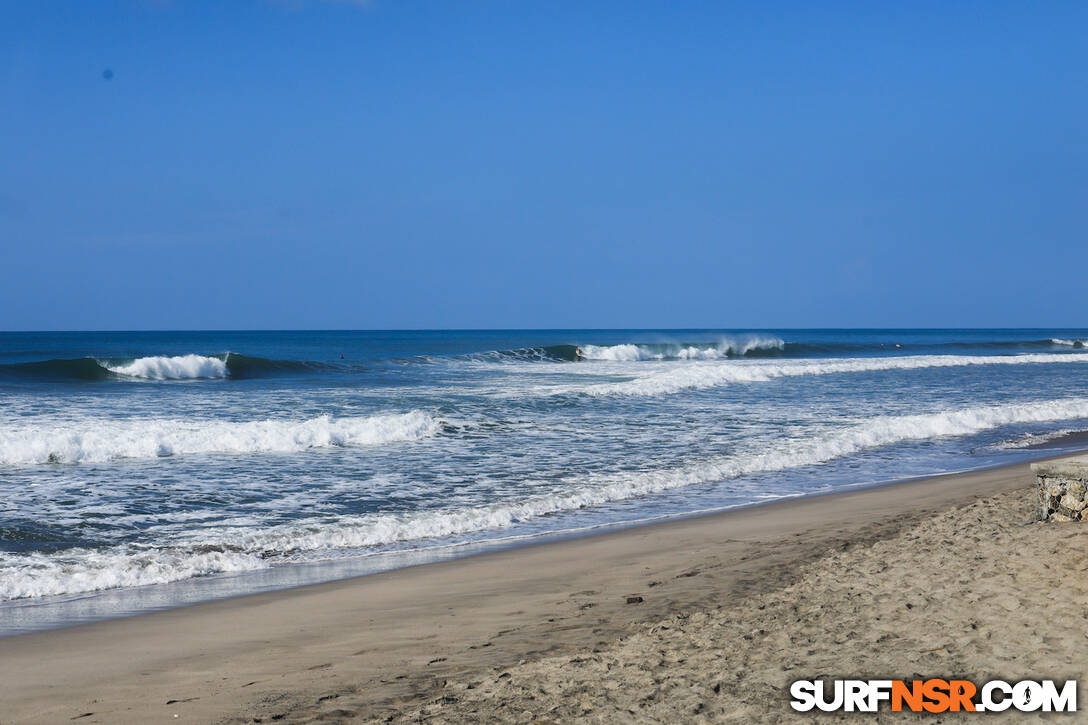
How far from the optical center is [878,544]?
6539 mm

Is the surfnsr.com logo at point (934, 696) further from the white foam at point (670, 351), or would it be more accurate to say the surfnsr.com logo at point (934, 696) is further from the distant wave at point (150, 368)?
the white foam at point (670, 351)

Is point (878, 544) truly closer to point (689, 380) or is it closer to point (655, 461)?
point (655, 461)

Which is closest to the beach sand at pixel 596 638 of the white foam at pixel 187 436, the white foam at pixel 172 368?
the white foam at pixel 187 436

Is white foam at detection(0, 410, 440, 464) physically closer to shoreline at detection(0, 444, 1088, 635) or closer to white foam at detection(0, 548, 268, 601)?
white foam at detection(0, 548, 268, 601)

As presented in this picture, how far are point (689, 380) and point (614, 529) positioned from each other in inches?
779

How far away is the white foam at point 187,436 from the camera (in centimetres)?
1219

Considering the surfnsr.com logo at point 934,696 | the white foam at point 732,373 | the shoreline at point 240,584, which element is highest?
the white foam at point 732,373

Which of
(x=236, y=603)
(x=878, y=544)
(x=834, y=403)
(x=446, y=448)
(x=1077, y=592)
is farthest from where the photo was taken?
Answer: (x=834, y=403)

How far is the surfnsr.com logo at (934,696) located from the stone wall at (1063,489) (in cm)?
356

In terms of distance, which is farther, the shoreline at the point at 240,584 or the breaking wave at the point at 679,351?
the breaking wave at the point at 679,351

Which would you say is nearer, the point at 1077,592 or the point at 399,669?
the point at 399,669

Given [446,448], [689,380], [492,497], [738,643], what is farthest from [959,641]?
[689,380]

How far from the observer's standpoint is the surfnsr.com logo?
3.32 m

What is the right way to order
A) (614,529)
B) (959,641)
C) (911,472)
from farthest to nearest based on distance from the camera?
(911,472) < (614,529) < (959,641)
